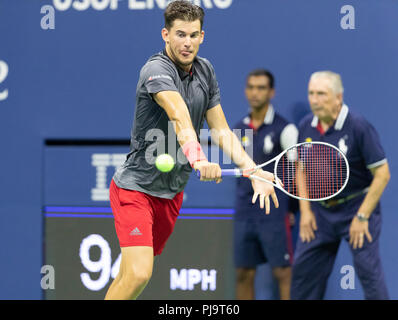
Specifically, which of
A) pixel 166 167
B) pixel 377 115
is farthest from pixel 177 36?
pixel 377 115

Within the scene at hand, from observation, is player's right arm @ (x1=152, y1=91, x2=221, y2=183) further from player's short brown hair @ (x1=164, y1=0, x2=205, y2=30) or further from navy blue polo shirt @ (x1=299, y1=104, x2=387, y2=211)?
navy blue polo shirt @ (x1=299, y1=104, x2=387, y2=211)

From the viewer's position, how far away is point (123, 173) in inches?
150

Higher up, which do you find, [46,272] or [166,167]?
[166,167]

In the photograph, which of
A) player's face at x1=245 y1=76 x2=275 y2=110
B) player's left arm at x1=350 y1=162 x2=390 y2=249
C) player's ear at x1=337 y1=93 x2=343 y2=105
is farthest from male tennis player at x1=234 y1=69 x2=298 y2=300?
player's left arm at x1=350 y1=162 x2=390 y2=249

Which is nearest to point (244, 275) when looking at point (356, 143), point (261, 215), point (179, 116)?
point (261, 215)

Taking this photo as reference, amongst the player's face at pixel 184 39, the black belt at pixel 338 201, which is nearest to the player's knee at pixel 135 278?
the player's face at pixel 184 39

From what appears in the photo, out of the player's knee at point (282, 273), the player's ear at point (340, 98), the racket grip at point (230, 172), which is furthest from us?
the player's knee at point (282, 273)

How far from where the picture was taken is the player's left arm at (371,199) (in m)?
4.62

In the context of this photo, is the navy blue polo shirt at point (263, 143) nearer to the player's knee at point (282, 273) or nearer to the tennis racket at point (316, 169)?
the tennis racket at point (316, 169)

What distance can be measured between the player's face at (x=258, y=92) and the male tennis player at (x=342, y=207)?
272 mm
